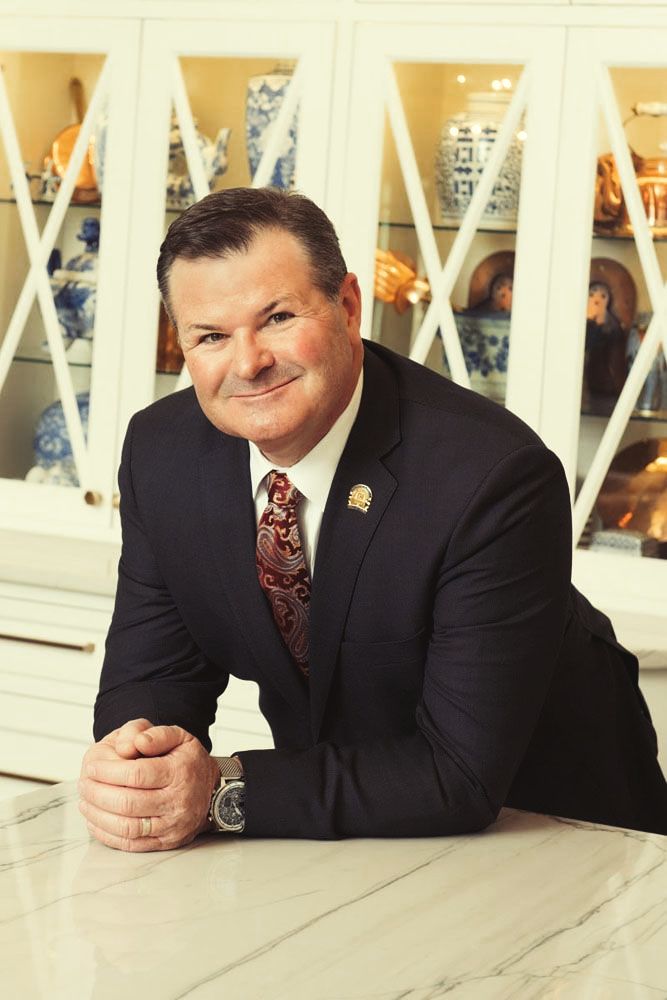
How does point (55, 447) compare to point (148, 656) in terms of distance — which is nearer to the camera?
point (148, 656)

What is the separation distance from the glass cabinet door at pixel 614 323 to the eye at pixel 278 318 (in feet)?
4.82

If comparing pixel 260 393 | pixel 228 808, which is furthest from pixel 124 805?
pixel 260 393

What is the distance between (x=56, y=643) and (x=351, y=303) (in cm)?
172

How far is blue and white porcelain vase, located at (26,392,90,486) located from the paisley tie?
1722mm

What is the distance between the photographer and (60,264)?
329 cm

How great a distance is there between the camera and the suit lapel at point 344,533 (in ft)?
5.14

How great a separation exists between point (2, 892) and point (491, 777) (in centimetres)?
55

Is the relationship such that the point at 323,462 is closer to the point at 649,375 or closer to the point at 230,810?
the point at 230,810

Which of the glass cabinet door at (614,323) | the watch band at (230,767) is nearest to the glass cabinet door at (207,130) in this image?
the glass cabinet door at (614,323)

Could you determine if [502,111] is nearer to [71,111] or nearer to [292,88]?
[292,88]

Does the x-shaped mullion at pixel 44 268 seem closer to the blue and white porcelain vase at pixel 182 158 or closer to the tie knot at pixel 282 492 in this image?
the blue and white porcelain vase at pixel 182 158

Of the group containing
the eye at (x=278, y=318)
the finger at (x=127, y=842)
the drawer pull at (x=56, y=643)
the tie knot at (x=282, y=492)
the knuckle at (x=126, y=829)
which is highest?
the eye at (x=278, y=318)

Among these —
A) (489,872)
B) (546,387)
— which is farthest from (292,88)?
(489,872)

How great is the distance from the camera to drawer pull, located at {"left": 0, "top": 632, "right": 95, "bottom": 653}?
120 inches
